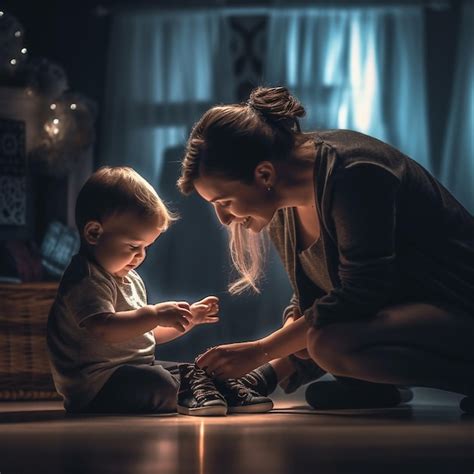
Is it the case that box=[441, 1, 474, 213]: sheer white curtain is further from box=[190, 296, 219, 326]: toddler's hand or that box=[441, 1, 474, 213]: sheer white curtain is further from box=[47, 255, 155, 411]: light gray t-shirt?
box=[47, 255, 155, 411]: light gray t-shirt

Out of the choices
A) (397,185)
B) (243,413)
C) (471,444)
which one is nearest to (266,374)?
(243,413)

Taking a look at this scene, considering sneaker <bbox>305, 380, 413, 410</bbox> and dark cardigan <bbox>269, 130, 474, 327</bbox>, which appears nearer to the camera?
dark cardigan <bbox>269, 130, 474, 327</bbox>

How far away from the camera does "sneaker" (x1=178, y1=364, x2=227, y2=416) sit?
210cm

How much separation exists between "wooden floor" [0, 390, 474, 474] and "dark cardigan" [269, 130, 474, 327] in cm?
25

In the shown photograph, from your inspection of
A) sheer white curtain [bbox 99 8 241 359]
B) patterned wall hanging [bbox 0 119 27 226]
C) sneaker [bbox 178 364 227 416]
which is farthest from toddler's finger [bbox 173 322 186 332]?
sheer white curtain [bbox 99 8 241 359]

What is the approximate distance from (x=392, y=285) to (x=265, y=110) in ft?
1.48

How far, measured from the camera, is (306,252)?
223cm

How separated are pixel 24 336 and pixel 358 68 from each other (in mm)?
2270

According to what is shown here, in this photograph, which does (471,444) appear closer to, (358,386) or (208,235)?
(358,386)

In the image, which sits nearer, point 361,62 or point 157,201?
point 157,201

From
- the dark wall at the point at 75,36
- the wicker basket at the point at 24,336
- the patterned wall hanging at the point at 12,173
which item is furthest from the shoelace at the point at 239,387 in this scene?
the dark wall at the point at 75,36

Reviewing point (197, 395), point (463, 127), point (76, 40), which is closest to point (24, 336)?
point (197, 395)

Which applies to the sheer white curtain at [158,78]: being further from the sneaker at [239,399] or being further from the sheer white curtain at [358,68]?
the sneaker at [239,399]

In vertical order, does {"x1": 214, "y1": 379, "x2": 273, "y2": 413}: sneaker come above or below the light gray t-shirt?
below
